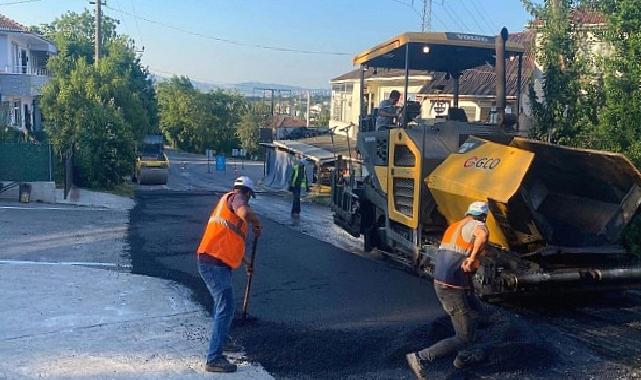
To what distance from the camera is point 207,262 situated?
5805 millimetres

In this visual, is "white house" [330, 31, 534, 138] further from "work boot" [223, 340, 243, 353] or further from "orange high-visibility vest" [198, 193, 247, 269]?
"work boot" [223, 340, 243, 353]

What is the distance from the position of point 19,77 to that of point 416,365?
2720 centimetres

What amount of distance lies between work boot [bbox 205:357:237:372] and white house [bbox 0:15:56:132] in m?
22.1

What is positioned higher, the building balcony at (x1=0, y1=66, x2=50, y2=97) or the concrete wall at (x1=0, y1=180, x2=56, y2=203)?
the building balcony at (x1=0, y1=66, x2=50, y2=97)

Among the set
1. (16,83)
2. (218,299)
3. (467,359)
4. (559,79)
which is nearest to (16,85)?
(16,83)

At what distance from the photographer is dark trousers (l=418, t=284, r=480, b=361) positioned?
5699mm

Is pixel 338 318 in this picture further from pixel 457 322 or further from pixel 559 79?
pixel 559 79

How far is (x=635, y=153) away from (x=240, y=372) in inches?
233

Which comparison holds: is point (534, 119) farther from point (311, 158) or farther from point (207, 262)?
point (311, 158)

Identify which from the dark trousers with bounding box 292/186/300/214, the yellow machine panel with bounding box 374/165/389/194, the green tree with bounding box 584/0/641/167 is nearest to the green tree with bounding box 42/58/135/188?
the dark trousers with bounding box 292/186/300/214

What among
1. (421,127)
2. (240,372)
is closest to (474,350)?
(240,372)

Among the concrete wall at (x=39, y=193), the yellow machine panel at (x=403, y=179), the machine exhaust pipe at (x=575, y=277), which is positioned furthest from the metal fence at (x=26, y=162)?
the machine exhaust pipe at (x=575, y=277)

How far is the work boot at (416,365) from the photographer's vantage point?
18.3ft

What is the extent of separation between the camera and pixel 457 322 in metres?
5.73
